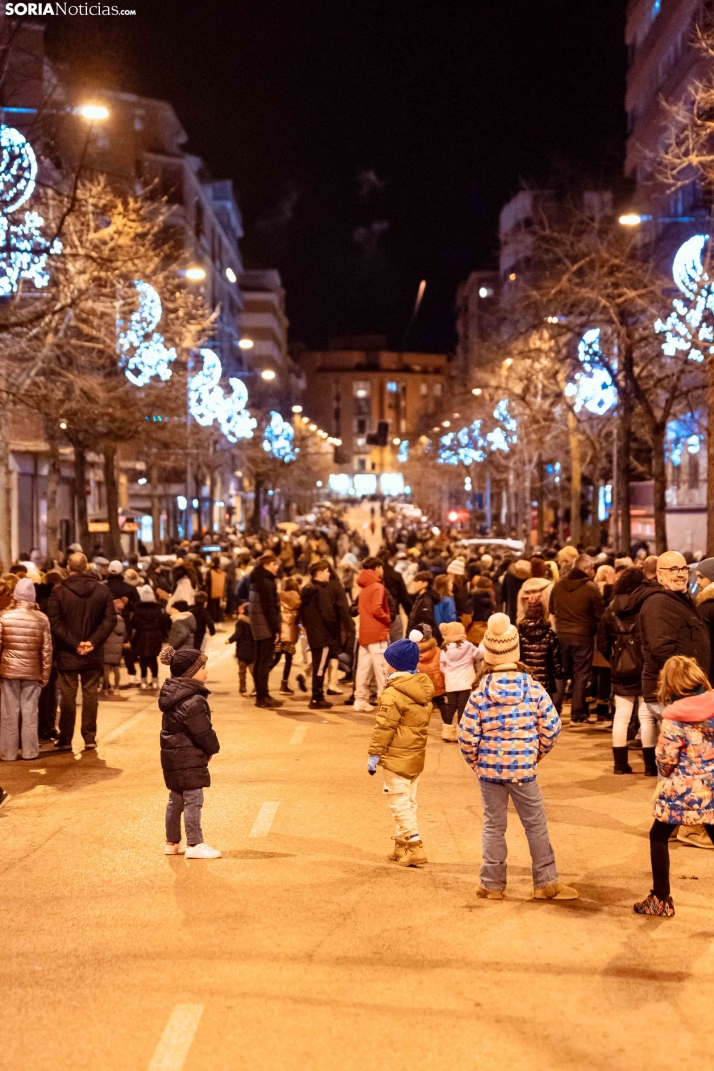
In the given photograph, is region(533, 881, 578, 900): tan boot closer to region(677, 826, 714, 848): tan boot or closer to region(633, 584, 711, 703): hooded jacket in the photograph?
region(677, 826, 714, 848): tan boot

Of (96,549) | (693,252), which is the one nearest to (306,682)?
(693,252)

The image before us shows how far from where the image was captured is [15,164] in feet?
70.5

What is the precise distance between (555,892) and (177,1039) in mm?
2934

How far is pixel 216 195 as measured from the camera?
109062mm

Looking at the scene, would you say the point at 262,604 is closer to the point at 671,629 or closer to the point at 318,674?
the point at 318,674

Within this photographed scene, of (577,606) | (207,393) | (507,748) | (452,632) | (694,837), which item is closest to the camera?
(507,748)

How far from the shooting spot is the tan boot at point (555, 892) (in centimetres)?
777

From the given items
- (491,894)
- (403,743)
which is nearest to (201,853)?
(403,743)

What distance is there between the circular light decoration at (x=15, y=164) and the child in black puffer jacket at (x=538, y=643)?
37.5 feet

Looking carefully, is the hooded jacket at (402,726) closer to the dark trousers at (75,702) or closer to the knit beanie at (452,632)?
the knit beanie at (452,632)

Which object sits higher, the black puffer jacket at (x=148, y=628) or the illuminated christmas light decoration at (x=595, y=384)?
the illuminated christmas light decoration at (x=595, y=384)

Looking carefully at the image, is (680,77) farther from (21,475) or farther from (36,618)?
(36,618)

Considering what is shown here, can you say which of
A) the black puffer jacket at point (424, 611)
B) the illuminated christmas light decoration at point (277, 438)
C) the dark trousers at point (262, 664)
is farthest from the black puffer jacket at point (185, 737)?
the illuminated christmas light decoration at point (277, 438)

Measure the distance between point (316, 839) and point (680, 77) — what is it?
47951 mm
